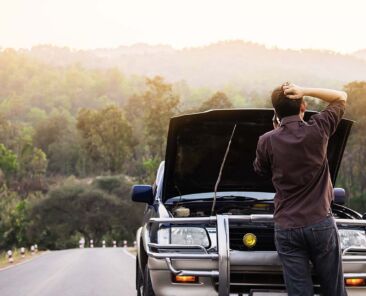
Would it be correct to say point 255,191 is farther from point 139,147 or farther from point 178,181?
point 139,147

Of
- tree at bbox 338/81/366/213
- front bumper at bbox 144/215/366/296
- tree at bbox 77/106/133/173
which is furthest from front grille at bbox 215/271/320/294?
tree at bbox 77/106/133/173

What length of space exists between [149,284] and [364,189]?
172 feet

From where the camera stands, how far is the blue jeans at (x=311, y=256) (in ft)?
15.3

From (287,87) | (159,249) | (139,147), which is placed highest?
(287,87)

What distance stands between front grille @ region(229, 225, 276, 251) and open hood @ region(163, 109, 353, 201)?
1.09 m

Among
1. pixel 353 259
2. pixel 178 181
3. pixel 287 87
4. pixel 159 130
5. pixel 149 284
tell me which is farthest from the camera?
pixel 159 130

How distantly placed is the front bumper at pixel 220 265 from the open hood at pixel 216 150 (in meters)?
1.24

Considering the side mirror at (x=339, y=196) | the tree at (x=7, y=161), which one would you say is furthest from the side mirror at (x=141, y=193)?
the tree at (x=7, y=161)

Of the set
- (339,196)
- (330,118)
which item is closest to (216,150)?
(339,196)

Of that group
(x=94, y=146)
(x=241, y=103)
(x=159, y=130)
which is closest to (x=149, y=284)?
(x=159, y=130)

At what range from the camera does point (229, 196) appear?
745cm

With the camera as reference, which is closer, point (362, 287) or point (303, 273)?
point (303, 273)

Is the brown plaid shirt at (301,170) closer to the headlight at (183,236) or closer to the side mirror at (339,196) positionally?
the headlight at (183,236)

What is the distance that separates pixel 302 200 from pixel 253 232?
3.95 ft
